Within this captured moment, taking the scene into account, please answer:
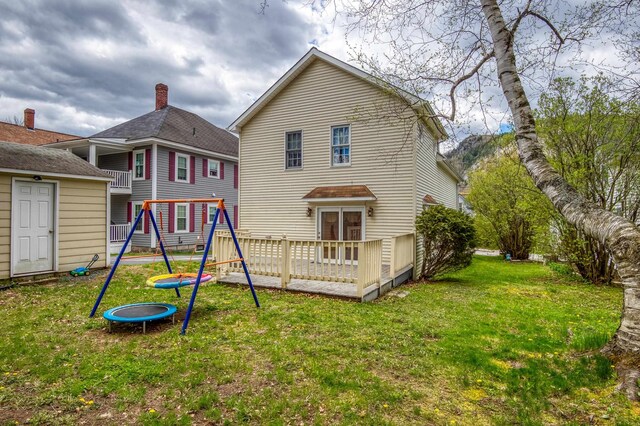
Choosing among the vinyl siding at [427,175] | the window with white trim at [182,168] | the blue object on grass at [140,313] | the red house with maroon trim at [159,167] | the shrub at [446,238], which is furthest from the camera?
the window with white trim at [182,168]

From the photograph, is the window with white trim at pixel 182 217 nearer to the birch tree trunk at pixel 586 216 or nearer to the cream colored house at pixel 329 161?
the cream colored house at pixel 329 161

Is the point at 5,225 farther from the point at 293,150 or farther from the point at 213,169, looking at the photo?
the point at 213,169

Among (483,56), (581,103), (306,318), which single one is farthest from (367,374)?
(581,103)

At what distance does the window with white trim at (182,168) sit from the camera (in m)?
17.7

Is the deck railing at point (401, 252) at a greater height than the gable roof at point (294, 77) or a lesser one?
lesser

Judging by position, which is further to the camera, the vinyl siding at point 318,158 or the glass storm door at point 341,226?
the glass storm door at point 341,226

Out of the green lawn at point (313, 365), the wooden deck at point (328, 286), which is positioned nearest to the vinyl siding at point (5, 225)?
the green lawn at point (313, 365)

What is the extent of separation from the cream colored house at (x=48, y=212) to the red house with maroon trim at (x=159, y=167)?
580 centimetres

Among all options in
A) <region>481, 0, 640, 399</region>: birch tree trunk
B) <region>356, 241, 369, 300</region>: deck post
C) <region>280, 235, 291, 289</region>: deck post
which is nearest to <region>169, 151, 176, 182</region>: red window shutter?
<region>280, 235, 291, 289</region>: deck post

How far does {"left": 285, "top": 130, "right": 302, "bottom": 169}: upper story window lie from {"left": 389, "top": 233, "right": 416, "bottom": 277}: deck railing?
4717mm

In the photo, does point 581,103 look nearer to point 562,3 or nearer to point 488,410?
point 562,3

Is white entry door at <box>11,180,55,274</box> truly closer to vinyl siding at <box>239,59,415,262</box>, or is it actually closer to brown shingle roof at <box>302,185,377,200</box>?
vinyl siding at <box>239,59,415,262</box>

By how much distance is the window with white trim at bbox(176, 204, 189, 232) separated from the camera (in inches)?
688

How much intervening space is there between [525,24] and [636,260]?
4170mm
